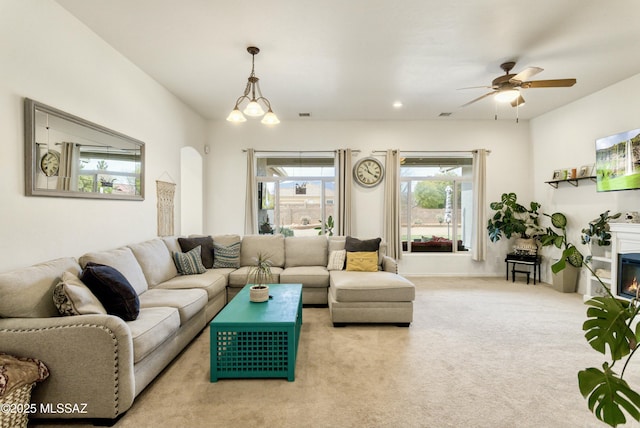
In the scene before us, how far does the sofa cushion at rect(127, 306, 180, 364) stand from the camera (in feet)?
6.84

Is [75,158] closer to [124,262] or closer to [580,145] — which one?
[124,262]

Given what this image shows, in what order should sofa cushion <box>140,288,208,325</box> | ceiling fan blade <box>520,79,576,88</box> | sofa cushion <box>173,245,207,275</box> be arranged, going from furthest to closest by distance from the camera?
sofa cushion <box>173,245,207,275</box>, ceiling fan blade <box>520,79,576,88</box>, sofa cushion <box>140,288,208,325</box>

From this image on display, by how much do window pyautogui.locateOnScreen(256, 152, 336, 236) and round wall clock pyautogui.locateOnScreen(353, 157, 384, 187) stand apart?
1.60 feet

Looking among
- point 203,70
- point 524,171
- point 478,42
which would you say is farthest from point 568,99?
point 203,70

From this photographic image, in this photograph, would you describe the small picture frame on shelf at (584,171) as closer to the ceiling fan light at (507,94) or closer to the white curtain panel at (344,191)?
the ceiling fan light at (507,94)

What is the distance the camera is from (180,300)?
2838 mm

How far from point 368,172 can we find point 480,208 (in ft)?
7.00

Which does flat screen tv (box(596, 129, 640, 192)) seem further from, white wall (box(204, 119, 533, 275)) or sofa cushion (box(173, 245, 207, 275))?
sofa cushion (box(173, 245, 207, 275))

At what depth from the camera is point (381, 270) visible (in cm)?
434

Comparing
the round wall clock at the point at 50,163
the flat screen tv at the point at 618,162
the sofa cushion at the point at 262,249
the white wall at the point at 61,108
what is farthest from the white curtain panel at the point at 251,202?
the flat screen tv at the point at 618,162

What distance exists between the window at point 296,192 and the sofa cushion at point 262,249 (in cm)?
137

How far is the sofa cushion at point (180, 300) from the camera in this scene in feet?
8.93

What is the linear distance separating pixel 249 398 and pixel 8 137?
2401 millimetres

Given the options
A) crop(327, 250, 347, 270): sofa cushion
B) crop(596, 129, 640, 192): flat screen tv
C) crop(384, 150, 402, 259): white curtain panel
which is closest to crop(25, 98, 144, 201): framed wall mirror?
crop(327, 250, 347, 270): sofa cushion
